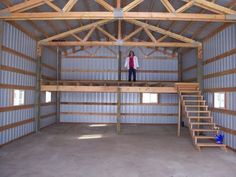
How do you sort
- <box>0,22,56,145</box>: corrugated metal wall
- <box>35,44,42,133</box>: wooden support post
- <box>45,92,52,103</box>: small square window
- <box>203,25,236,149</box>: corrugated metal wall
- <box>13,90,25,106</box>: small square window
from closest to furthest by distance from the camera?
<box>203,25,236,149</box>: corrugated metal wall < <box>0,22,56,145</box>: corrugated metal wall < <box>13,90,25,106</box>: small square window < <box>35,44,42,133</box>: wooden support post < <box>45,92,52,103</box>: small square window

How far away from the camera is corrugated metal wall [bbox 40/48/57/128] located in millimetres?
13384

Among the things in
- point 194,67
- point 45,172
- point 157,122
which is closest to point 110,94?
point 157,122

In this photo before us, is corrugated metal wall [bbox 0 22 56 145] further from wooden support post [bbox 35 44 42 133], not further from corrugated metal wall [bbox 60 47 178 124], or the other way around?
corrugated metal wall [bbox 60 47 178 124]

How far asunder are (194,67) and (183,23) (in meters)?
3.52

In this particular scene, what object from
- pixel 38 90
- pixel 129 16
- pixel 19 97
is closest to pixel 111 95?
pixel 38 90

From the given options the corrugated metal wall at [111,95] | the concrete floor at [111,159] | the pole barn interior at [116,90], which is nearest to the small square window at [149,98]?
the pole barn interior at [116,90]

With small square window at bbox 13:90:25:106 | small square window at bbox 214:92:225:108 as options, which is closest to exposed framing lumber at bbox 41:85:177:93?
small square window at bbox 13:90:25:106

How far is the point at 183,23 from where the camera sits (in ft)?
35.2

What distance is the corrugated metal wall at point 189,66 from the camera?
13336mm

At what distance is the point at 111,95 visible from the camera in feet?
52.4

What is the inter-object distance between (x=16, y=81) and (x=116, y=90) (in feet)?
15.6

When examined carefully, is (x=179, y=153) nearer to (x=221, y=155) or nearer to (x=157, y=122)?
(x=221, y=155)

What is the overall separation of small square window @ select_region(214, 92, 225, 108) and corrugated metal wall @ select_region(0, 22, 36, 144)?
9088mm

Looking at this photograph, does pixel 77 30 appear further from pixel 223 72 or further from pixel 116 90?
pixel 223 72
